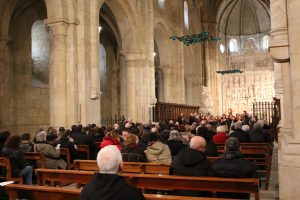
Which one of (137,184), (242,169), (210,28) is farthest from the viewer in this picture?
(210,28)

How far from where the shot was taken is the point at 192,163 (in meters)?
4.77

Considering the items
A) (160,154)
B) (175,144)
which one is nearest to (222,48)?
(175,144)

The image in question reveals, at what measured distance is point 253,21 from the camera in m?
47.2

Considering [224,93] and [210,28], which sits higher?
[210,28]

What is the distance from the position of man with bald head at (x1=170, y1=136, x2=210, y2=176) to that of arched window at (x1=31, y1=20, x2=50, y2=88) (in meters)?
18.9

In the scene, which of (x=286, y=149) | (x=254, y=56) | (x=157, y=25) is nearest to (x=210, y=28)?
(x=254, y=56)

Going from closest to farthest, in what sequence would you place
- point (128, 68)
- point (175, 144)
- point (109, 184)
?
point (109, 184)
point (175, 144)
point (128, 68)

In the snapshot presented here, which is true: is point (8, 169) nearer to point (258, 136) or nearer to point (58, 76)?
point (258, 136)

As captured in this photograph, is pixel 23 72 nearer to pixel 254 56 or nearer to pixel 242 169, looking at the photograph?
pixel 242 169

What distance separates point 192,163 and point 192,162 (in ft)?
0.06

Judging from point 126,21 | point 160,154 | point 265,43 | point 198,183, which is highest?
point 265,43

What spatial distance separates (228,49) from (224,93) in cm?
822

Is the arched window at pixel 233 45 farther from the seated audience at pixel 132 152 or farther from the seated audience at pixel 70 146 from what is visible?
the seated audience at pixel 132 152

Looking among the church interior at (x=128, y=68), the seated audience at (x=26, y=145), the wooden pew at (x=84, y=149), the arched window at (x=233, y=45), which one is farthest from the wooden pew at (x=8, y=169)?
the arched window at (x=233, y=45)
